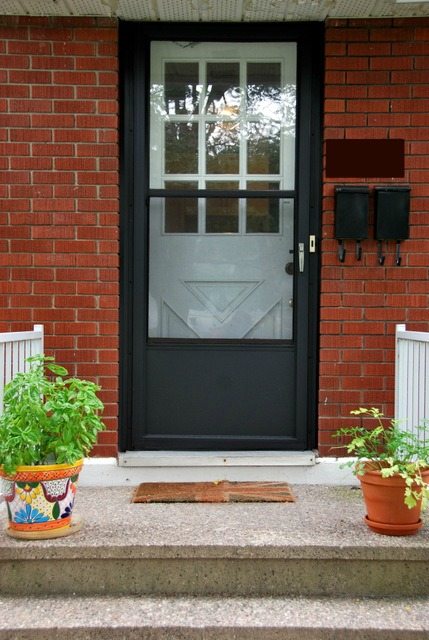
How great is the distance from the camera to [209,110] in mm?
4434

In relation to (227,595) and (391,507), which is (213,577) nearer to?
(227,595)

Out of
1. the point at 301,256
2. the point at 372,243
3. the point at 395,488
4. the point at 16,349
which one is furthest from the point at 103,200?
the point at 395,488

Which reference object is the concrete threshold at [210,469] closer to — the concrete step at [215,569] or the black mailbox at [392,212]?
the concrete step at [215,569]

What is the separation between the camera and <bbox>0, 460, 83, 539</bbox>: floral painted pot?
10.5ft

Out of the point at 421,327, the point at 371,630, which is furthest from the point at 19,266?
the point at 371,630

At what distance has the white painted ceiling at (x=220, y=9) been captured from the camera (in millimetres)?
4004

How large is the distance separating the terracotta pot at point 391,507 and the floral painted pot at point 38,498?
1.36 m

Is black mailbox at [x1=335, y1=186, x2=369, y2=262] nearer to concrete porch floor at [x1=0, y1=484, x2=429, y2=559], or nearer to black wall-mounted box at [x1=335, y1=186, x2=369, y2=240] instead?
black wall-mounted box at [x1=335, y1=186, x2=369, y2=240]

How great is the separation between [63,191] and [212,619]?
2518 millimetres

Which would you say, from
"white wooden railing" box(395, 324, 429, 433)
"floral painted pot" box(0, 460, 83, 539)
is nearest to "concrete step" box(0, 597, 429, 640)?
"floral painted pot" box(0, 460, 83, 539)

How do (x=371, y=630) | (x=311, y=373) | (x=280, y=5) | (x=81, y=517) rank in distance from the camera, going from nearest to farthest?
(x=371, y=630) → (x=81, y=517) → (x=280, y=5) → (x=311, y=373)

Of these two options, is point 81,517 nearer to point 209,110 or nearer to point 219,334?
point 219,334

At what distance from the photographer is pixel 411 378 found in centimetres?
398

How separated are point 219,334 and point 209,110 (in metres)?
1.37
